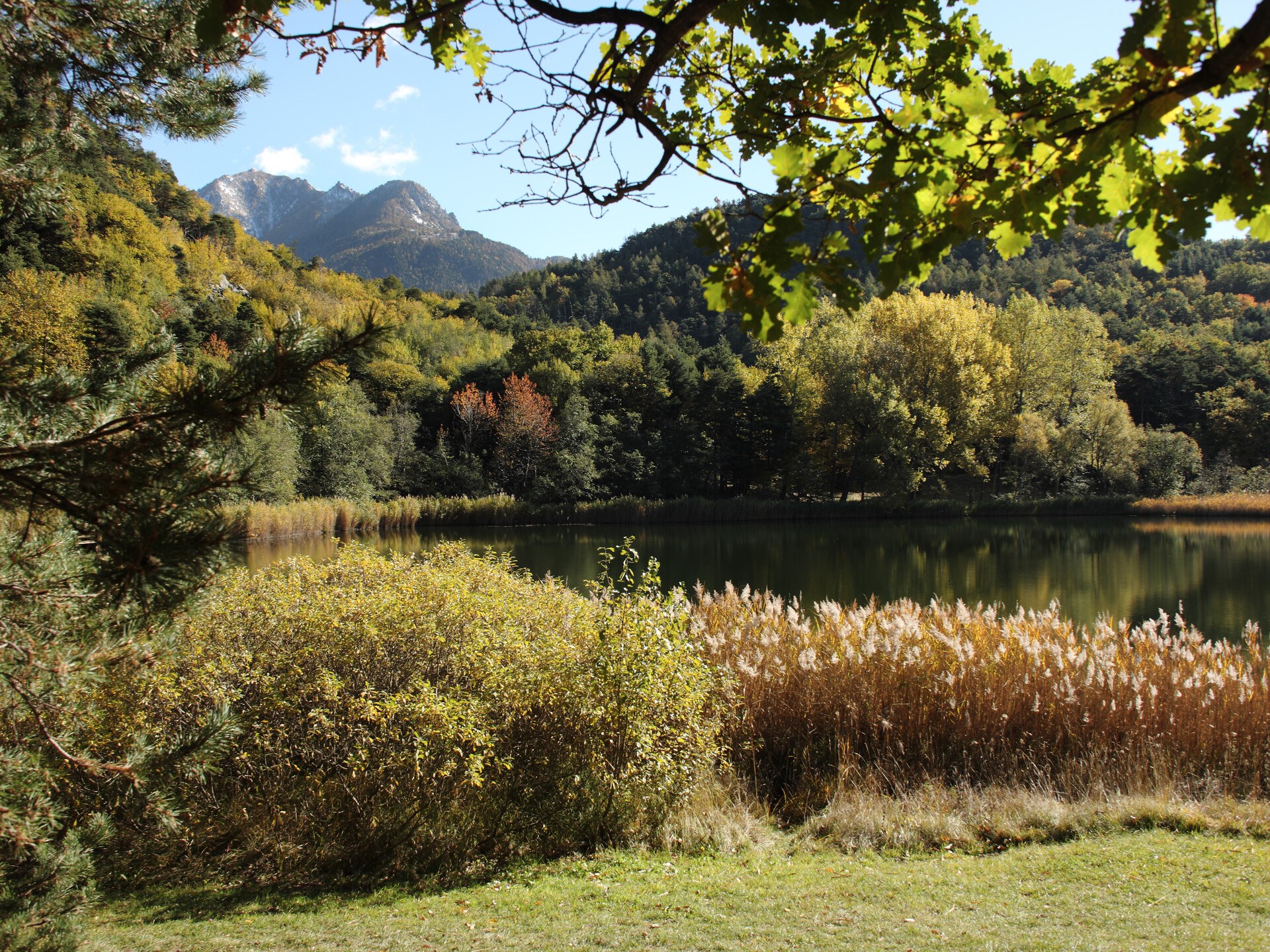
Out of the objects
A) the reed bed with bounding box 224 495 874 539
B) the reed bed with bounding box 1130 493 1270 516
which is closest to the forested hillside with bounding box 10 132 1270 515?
the reed bed with bounding box 224 495 874 539

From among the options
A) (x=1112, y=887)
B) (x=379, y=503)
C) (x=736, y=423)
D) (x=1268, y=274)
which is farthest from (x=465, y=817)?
(x=1268, y=274)

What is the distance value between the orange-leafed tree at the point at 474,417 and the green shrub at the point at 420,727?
38.3 meters

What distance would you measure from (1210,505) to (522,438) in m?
33.5

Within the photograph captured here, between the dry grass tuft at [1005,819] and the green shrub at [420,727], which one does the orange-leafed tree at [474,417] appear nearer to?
the green shrub at [420,727]

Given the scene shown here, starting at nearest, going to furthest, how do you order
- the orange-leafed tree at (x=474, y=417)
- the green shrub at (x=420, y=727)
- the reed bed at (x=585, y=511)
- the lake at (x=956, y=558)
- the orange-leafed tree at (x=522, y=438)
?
the green shrub at (x=420, y=727), the lake at (x=956, y=558), the reed bed at (x=585, y=511), the orange-leafed tree at (x=522, y=438), the orange-leafed tree at (x=474, y=417)

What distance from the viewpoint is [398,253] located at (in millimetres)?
187875

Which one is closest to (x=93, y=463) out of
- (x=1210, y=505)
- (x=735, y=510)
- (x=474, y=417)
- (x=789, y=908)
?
(x=789, y=908)

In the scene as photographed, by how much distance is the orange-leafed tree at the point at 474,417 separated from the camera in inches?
1694

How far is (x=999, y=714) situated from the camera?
19.7 feet

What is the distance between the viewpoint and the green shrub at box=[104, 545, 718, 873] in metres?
4.52

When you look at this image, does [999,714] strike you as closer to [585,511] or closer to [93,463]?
[93,463]

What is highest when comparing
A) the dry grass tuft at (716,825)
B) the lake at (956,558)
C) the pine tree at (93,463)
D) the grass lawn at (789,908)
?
the pine tree at (93,463)

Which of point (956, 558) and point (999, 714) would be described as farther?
point (956, 558)

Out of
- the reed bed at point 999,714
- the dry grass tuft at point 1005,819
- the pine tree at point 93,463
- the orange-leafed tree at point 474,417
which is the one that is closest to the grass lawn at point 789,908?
the dry grass tuft at point 1005,819
